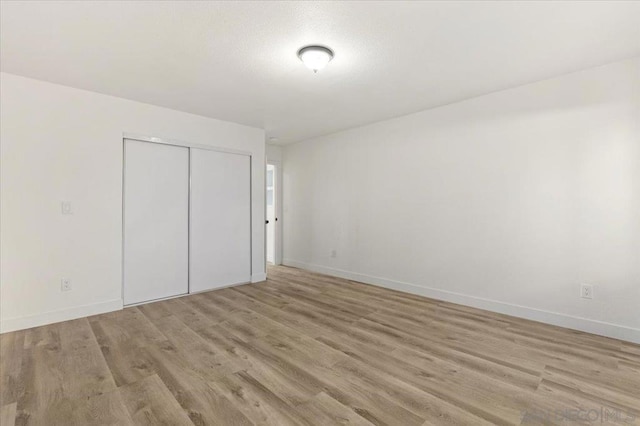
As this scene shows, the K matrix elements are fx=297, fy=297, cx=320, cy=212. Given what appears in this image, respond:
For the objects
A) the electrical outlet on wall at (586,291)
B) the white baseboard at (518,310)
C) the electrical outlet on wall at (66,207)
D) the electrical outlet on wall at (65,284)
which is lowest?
the white baseboard at (518,310)

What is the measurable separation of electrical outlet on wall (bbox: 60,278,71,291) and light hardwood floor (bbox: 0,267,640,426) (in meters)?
0.38

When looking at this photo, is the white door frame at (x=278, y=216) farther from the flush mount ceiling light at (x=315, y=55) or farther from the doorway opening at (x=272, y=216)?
the flush mount ceiling light at (x=315, y=55)

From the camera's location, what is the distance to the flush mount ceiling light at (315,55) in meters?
2.41

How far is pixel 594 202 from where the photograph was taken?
9.24 ft

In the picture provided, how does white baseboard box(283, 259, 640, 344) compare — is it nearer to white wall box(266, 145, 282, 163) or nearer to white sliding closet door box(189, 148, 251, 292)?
white sliding closet door box(189, 148, 251, 292)

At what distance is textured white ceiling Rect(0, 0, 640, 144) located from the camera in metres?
2.00

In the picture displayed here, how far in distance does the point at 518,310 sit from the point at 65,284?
16.0 feet

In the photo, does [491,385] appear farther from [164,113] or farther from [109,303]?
[164,113]


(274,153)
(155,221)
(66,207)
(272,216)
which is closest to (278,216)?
(272,216)

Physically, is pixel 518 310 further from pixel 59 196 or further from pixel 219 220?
pixel 59 196

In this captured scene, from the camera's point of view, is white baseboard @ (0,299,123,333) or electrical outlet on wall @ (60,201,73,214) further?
electrical outlet on wall @ (60,201,73,214)

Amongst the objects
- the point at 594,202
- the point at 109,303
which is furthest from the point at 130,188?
the point at 594,202

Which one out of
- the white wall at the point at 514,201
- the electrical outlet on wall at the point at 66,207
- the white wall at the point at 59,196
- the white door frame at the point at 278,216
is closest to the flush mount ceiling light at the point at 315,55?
the white wall at the point at 514,201

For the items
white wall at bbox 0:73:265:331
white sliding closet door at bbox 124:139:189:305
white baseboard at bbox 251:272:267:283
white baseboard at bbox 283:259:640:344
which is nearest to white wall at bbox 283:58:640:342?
white baseboard at bbox 283:259:640:344
